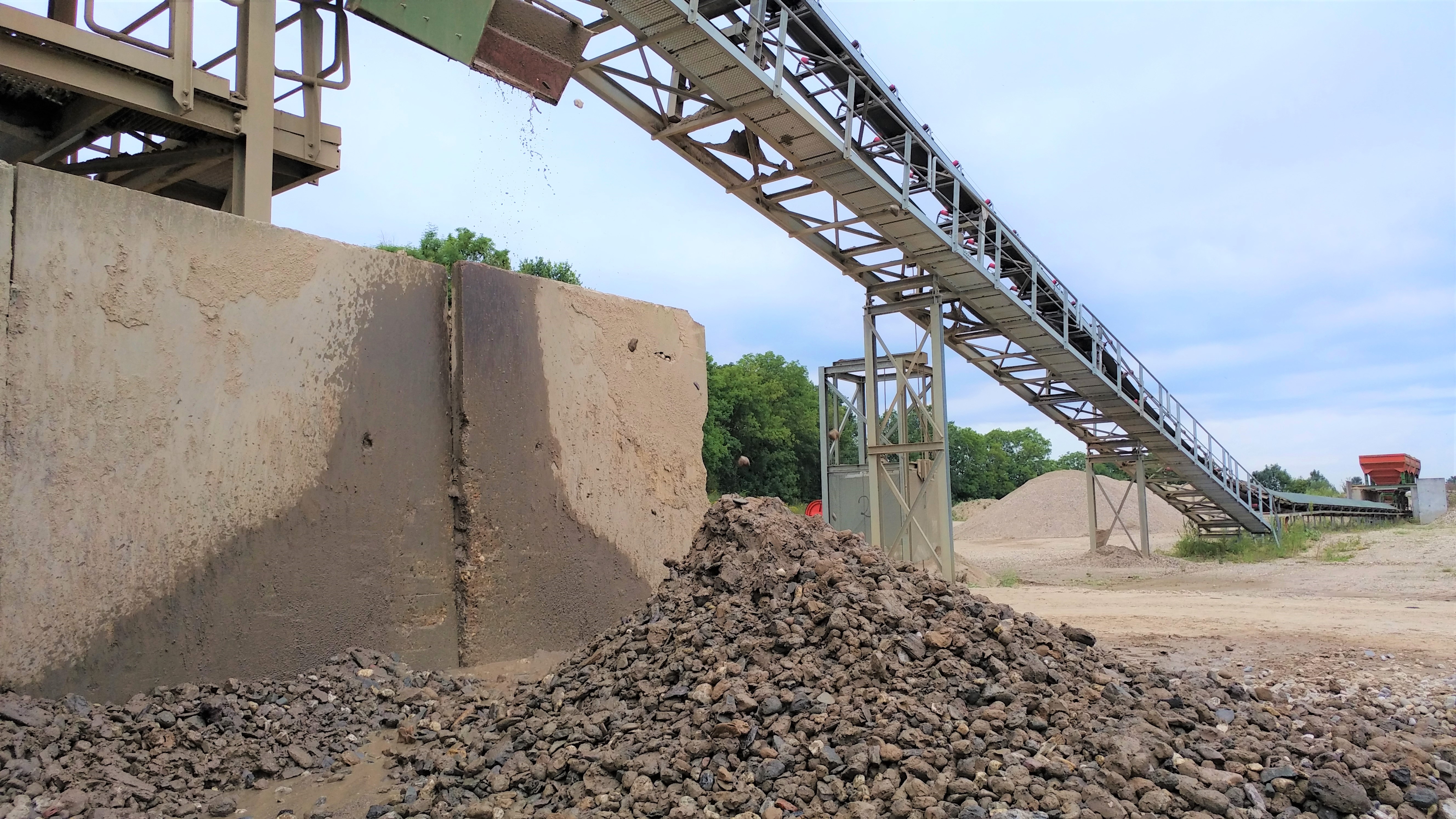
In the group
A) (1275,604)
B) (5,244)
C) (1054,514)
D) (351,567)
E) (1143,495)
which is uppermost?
(5,244)

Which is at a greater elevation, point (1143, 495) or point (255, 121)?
point (255, 121)

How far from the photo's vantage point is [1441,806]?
11.2 ft

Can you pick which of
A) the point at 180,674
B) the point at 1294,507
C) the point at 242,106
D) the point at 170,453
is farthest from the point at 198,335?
the point at 1294,507

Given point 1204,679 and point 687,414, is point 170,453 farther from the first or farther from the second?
point 1204,679

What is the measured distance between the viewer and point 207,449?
4.14m

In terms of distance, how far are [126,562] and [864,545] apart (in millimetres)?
3795

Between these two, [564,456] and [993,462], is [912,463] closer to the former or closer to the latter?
[564,456]

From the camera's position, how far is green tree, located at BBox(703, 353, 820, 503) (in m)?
37.9

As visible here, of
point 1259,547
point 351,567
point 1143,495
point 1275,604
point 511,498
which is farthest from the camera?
point 1259,547

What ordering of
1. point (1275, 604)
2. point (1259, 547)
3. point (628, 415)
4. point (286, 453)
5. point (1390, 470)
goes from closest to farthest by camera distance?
point (286, 453) < point (628, 415) < point (1275, 604) < point (1259, 547) < point (1390, 470)

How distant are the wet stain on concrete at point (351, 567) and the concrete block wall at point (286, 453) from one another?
1 centimetres

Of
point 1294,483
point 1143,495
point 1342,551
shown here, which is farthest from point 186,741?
point 1294,483

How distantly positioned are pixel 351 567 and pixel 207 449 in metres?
0.92

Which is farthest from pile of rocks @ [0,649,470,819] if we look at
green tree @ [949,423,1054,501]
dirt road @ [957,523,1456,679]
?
green tree @ [949,423,1054,501]
